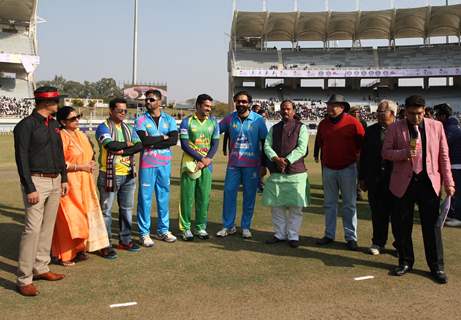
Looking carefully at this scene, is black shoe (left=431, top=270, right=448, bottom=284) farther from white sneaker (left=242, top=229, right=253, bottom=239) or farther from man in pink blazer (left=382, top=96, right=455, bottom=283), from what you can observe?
white sneaker (left=242, top=229, right=253, bottom=239)

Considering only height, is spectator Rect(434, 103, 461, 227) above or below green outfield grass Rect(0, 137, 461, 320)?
above

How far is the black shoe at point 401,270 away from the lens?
4.67 meters

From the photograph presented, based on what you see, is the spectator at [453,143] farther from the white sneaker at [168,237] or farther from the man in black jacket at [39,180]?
the man in black jacket at [39,180]

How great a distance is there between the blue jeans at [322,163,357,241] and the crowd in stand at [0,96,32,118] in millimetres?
38711

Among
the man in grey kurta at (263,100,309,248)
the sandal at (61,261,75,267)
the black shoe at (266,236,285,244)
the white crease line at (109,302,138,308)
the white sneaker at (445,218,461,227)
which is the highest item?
the man in grey kurta at (263,100,309,248)

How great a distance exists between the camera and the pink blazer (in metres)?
4.56

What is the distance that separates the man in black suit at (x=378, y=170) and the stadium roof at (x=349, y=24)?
46516 millimetres

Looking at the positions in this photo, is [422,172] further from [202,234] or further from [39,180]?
[39,180]

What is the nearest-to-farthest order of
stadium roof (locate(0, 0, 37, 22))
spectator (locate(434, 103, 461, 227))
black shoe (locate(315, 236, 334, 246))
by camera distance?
black shoe (locate(315, 236, 334, 246)), spectator (locate(434, 103, 461, 227)), stadium roof (locate(0, 0, 37, 22))

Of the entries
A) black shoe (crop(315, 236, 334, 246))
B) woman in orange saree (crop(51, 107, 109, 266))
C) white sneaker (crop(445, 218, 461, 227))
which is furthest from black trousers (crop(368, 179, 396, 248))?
woman in orange saree (crop(51, 107, 109, 266))

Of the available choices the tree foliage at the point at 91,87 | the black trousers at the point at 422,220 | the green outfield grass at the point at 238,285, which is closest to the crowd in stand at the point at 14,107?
the green outfield grass at the point at 238,285

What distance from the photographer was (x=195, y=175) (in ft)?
19.6

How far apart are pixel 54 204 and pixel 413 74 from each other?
154 feet

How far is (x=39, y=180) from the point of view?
4.18 meters
